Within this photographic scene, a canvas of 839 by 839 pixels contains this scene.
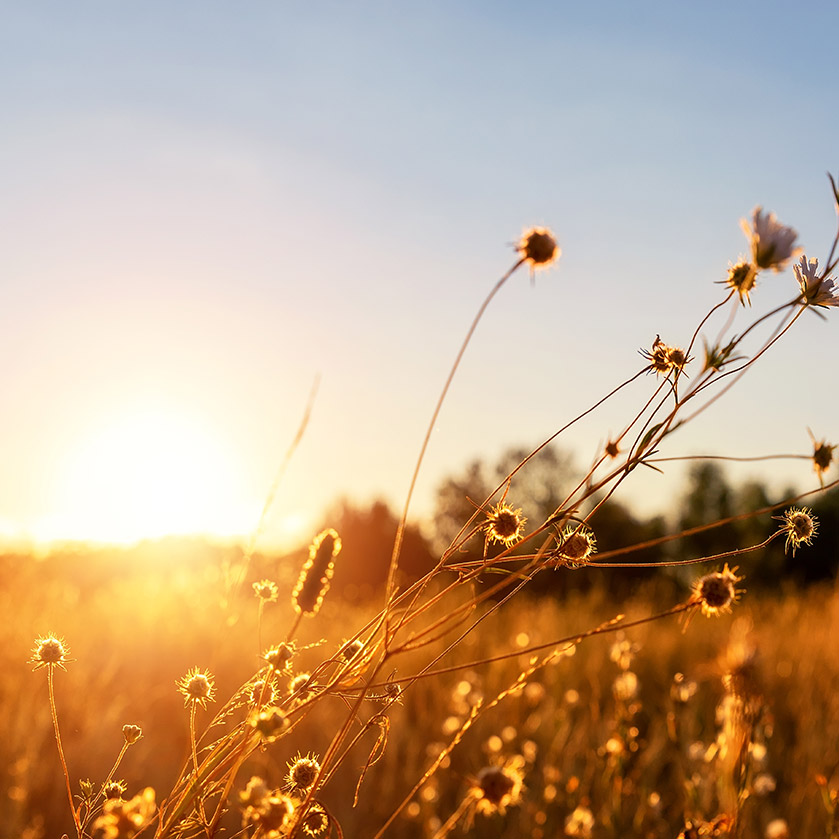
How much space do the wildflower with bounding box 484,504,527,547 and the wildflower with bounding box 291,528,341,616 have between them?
21cm

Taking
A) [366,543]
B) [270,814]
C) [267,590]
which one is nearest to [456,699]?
[267,590]

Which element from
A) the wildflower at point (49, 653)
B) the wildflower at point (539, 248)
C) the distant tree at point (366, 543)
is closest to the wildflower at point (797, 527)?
the wildflower at point (539, 248)

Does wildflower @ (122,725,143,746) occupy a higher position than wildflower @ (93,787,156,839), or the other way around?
wildflower @ (122,725,143,746)

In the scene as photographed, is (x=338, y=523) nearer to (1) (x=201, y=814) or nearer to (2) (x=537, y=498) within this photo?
(2) (x=537, y=498)

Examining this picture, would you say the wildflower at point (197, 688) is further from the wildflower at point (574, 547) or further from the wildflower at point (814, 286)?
the wildflower at point (814, 286)

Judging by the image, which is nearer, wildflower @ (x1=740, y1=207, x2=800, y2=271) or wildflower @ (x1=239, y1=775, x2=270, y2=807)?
wildflower @ (x1=239, y1=775, x2=270, y2=807)

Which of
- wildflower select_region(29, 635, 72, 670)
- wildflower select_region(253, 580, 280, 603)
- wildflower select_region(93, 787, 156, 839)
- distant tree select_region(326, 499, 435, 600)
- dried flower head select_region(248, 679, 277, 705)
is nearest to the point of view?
wildflower select_region(93, 787, 156, 839)

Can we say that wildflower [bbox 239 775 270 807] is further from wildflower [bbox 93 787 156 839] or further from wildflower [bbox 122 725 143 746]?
wildflower [bbox 122 725 143 746]

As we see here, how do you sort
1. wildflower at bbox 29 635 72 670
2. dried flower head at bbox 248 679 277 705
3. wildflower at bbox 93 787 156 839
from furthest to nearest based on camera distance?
1. wildflower at bbox 29 635 72 670
2. dried flower head at bbox 248 679 277 705
3. wildflower at bbox 93 787 156 839

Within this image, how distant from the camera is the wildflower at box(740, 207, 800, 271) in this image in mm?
1000

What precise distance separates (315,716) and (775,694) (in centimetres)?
302

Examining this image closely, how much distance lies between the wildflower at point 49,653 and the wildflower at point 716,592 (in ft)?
2.67

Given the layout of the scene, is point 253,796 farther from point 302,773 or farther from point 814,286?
point 814,286

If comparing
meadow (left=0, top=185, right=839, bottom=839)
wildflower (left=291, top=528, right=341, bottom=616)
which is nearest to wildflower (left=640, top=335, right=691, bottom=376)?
meadow (left=0, top=185, right=839, bottom=839)
